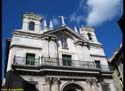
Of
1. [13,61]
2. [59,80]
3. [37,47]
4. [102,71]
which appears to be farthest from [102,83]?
[13,61]

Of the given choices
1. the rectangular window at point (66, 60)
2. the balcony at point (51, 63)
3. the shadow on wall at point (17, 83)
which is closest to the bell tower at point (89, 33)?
the balcony at point (51, 63)

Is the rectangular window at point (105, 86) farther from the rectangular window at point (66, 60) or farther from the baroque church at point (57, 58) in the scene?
the rectangular window at point (66, 60)

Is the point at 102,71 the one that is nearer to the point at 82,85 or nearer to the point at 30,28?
the point at 82,85

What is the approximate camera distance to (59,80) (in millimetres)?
23031

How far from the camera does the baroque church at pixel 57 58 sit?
22656mm

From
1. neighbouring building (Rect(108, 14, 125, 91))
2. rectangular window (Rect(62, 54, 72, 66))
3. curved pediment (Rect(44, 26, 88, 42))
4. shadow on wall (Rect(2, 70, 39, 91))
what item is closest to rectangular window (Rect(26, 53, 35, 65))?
shadow on wall (Rect(2, 70, 39, 91))

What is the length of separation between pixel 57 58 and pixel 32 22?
5704 millimetres

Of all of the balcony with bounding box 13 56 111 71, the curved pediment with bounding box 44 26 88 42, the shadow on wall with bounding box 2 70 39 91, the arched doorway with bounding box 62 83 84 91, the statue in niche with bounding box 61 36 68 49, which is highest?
the curved pediment with bounding box 44 26 88 42

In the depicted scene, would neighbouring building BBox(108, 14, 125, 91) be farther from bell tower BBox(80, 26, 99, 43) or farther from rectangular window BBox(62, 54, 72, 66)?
rectangular window BBox(62, 54, 72, 66)

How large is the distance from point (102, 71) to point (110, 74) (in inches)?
48.4

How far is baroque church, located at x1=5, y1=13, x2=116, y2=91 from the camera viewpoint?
Result: 22.7 metres

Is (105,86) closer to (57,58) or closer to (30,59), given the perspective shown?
(57,58)

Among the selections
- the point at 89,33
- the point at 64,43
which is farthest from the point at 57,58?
the point at 89,33

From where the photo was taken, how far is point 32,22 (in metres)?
27.0
